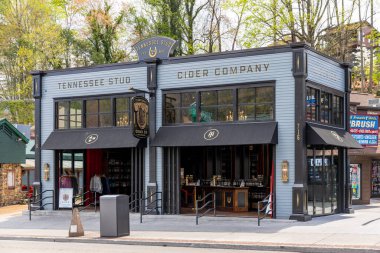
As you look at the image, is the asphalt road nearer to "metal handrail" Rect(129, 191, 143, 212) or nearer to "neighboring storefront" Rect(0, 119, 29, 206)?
"metal handrail" Rect(129, 191, 143, 212)

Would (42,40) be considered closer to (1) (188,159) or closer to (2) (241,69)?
(1) (188,159)

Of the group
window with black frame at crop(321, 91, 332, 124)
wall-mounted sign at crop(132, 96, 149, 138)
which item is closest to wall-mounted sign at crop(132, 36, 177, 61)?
wall-mounted sign at crop(132, 96, 149, 138)

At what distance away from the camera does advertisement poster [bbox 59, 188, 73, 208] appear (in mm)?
26156

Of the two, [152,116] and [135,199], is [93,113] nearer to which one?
[152,116]

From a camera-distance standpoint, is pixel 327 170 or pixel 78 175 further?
pixel 78 175

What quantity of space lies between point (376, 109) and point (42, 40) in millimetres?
26412

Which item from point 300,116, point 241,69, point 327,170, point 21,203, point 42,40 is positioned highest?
point 42,40

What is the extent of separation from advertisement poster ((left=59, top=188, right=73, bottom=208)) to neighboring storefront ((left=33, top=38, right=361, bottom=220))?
598mm

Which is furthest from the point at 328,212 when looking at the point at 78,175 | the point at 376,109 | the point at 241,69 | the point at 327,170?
the point at 78,175

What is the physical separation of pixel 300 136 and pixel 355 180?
9.53 meters

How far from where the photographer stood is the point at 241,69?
22703 mm

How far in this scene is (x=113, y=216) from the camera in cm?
1867

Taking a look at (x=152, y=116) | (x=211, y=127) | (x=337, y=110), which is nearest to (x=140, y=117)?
(x=152, y=116)

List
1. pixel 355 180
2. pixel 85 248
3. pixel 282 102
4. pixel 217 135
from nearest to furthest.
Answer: pixel 85 248 → pixel 282 102 → pixel 217 135 → pixel 355 180
